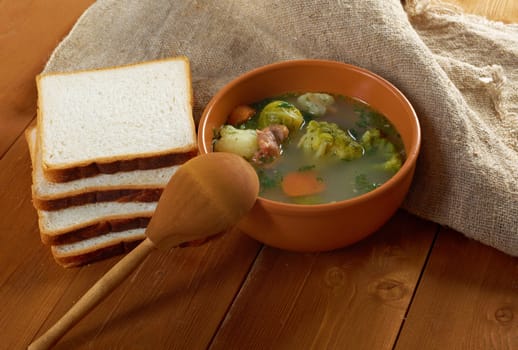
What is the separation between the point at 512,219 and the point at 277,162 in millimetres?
454

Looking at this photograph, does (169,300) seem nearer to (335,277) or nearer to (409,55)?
(335,277)

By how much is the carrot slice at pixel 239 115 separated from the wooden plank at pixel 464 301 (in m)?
0.47

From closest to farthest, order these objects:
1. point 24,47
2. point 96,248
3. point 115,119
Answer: point 96,248
point 115,119
point 24,47

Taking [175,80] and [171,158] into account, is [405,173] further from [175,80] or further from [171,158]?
[175,80]

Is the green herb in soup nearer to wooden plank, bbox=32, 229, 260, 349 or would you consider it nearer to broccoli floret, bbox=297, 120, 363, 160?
broccoli floret, bbox=297, 120, 363, 160

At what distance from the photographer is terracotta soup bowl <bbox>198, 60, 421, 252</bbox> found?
1.13 m

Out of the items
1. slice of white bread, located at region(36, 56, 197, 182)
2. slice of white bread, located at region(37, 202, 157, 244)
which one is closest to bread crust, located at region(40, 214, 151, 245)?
slice of white bread, located at region(37, 202, 157, 244)

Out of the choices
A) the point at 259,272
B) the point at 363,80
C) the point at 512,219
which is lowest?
the point at 259,272

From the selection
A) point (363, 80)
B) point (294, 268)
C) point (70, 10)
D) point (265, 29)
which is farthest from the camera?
point (70, 10)

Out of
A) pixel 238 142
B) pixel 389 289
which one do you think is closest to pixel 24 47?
pixel 238 142

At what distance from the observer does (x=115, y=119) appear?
139 cm

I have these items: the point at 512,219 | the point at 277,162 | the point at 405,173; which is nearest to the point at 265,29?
the point at 277,162

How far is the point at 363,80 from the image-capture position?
138 centimetres

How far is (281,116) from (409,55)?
29 centimetres
